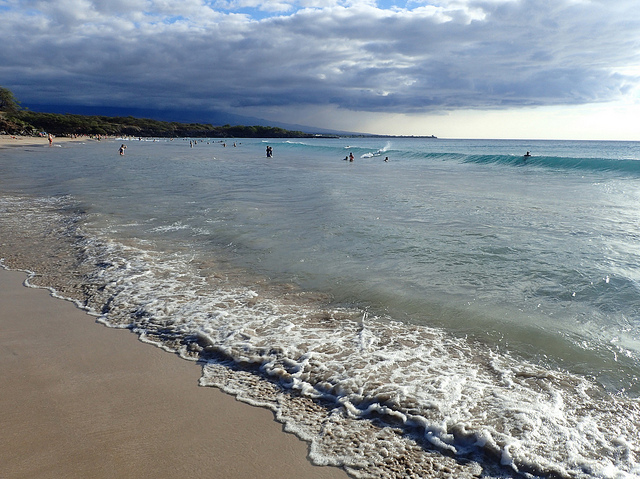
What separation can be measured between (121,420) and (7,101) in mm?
116970

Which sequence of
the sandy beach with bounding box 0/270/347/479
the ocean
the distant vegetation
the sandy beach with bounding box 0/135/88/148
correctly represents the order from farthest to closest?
the distant vegetation → the sandy beach with bounding box 0/135/88/148 → the ocean → the sandy beach with bounding box 0/270/347/479

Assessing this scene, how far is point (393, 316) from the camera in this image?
18.9ft

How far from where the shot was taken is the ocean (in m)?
3.43

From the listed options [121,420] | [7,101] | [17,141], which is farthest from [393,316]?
[7,101]

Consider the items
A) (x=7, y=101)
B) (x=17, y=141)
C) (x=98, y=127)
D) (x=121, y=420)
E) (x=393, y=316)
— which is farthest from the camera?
(x=98, y=127)

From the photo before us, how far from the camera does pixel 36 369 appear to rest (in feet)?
14.0

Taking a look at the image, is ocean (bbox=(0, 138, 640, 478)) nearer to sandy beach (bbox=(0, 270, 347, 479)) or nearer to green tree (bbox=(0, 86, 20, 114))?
sandy beach (bbox=(0, 270, 347, 479))

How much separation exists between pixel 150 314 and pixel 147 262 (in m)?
2.45

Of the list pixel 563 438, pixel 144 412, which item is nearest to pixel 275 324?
pixel 144 412

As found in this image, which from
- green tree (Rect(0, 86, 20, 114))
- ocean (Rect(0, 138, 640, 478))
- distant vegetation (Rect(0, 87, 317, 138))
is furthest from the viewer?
green tree (Rect(0, 86, 20, 114))

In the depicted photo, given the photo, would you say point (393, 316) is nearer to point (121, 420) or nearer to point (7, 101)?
point (121, 420)

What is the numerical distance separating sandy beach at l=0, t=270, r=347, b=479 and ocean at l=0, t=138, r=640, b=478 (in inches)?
9.7

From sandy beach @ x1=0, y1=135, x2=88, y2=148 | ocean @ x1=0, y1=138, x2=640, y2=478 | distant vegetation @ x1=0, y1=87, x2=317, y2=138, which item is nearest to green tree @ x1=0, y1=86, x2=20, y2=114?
distant vegetation @ x1=0, y1=87, x2=317, y2=138

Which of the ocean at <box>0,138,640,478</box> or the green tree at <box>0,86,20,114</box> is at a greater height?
the green tree at <box>0,86,20,114</box>
